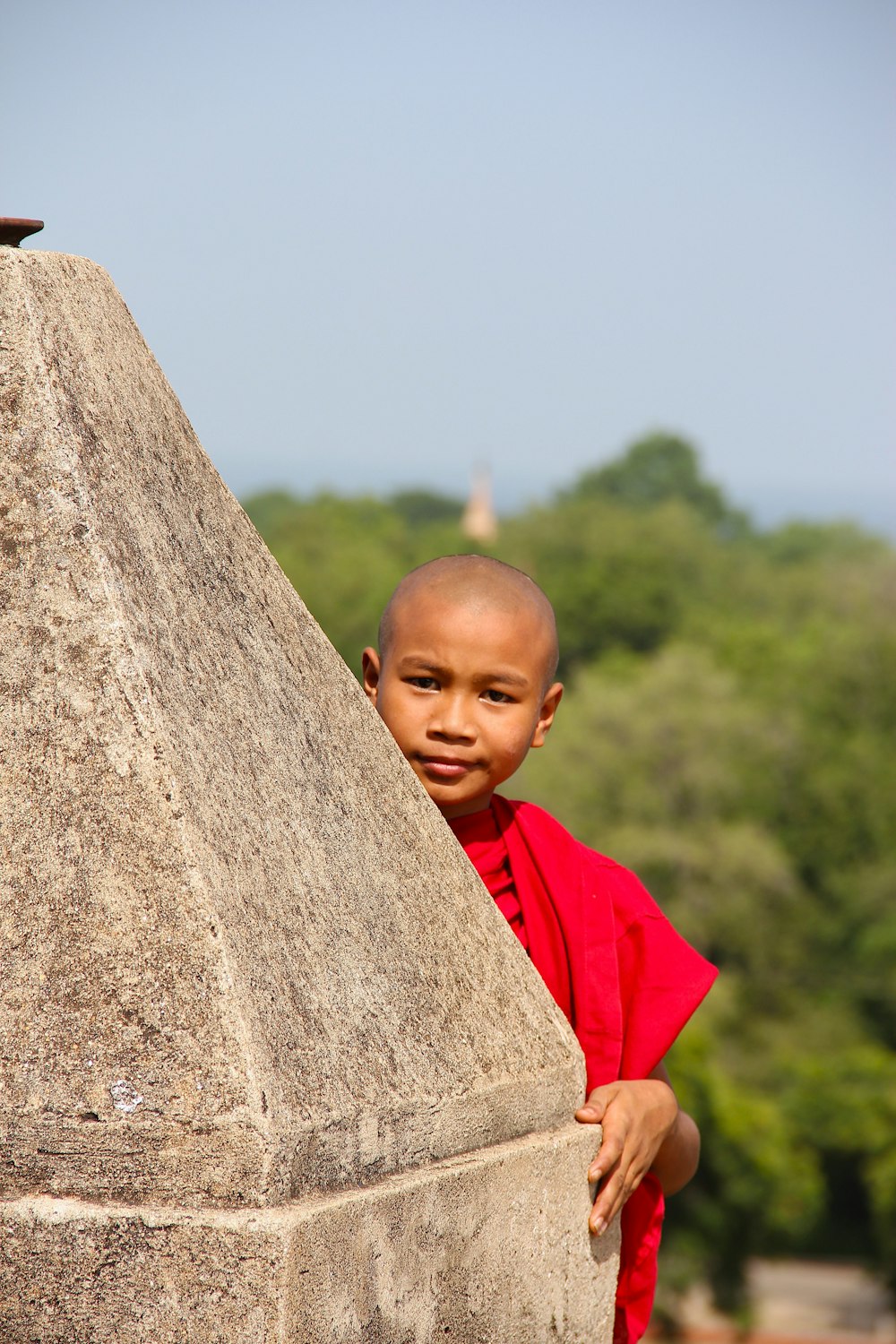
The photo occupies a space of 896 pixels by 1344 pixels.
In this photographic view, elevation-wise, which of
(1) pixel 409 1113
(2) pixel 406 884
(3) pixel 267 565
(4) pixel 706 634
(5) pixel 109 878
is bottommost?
(4) pixel 706 634

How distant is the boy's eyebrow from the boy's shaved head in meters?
0.07

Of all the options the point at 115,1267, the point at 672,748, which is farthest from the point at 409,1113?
the point at 672,748

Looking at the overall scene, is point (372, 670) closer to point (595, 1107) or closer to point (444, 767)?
point (444, 767)

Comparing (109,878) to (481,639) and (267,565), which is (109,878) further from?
(481,639)

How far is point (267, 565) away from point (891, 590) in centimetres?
5606

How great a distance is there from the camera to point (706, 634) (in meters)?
60.4

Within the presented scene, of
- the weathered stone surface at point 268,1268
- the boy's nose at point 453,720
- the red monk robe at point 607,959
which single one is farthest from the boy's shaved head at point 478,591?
the weathered stone surface at point 268,1268

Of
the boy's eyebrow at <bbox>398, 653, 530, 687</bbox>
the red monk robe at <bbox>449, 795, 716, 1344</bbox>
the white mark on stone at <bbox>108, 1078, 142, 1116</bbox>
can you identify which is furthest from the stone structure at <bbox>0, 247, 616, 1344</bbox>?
the boy's eyebrow at <bbox>398, 653, 530, 687</bbox>

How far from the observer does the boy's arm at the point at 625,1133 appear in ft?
7.54

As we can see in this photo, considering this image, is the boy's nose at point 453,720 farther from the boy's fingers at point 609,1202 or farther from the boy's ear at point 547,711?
the boy's fingers at point 609,1202

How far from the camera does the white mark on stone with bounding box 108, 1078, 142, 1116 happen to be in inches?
67.6

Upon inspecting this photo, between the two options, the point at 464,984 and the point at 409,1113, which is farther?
the point at 464,984

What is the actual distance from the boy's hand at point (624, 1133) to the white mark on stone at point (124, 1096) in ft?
2.67

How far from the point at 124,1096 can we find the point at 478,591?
1124 millimetres
